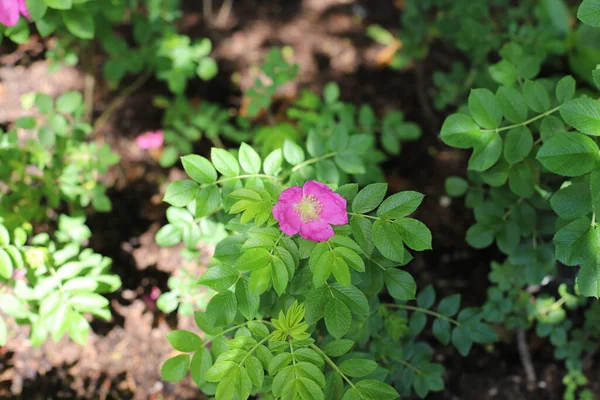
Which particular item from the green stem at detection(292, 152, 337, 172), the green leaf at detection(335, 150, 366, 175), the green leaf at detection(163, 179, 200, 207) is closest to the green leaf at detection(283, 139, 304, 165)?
the green stem at detection(292, 152, 337, 172)

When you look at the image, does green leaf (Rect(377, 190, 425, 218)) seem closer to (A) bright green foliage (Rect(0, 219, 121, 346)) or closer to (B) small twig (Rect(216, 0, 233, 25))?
(A) bright green foliage (Rect(0, 219, 121, 346))

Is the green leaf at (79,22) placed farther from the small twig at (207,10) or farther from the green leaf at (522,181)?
the small twig at (207,10)

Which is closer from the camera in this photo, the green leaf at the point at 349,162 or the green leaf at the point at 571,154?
the green leaf at the point at 571,154

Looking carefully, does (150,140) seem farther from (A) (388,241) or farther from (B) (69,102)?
(A) (388,241)

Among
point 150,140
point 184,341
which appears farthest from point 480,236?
point 150,140

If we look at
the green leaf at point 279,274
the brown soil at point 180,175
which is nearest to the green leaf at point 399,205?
the green leaf at point 279,274

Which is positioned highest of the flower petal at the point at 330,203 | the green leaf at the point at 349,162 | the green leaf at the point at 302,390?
the flower petal at the point at 330,203

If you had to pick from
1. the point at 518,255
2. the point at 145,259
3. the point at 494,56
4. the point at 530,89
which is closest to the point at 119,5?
the point at 145,259
